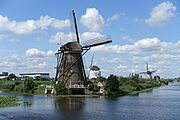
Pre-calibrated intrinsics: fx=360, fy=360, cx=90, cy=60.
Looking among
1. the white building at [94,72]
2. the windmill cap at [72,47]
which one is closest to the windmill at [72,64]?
the windmill cap at [72,47]

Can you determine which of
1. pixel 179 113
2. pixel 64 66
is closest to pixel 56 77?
pixel 64 66

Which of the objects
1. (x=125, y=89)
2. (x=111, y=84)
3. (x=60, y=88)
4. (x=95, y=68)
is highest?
(x=95, y=68)

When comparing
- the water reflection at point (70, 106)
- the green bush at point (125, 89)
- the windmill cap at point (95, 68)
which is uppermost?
the windmill cap at point (95, 68)

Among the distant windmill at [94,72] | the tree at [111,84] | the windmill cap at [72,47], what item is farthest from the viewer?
the distant windmill at [94,72]

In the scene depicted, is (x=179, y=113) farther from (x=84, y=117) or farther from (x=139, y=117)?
(x=84, y=117)

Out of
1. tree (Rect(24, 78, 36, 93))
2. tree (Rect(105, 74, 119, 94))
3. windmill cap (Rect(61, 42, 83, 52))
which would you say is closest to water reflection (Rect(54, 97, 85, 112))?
tree (Rect(105, 74, 119, 94))

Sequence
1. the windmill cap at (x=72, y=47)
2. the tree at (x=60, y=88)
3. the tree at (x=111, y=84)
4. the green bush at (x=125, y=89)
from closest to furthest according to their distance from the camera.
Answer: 1. the tree at (x=60, y=88)
2. the windmill cap at (x=72, y=47)
3. the tree at (x=111, y=84)
4. the green bush at (x=125, y=89)

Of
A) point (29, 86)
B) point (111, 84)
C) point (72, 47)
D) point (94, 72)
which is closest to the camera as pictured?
point (72, 47)

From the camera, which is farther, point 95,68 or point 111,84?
point 95,68

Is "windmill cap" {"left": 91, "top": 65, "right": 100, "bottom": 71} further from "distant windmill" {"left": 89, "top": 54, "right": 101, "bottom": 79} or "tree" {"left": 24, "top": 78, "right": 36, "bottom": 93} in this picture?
"tree" {"left": 24, "top": 78, "right": 36, "bottom": 93}

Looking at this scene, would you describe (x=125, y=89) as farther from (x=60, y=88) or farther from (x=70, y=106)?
(x=70, y=106)

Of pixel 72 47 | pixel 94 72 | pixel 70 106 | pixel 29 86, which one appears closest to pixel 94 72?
pixel 94 72

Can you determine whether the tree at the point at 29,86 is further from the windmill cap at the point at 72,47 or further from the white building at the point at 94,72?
the white building at the point at 94,72

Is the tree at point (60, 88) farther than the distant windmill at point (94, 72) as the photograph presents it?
No
